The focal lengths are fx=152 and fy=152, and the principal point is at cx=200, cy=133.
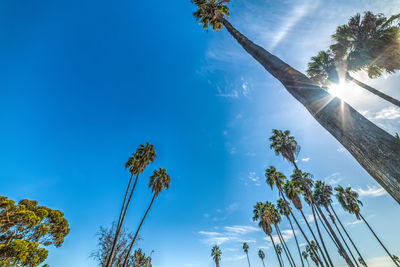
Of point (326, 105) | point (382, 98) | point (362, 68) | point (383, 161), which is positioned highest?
point (362, 68)

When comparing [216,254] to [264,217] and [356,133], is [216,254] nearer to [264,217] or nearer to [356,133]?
[264,217]

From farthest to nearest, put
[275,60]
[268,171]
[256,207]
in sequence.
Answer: [256,207]
[268,171]
[275,60]

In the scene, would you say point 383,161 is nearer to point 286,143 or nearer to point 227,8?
point 227,8

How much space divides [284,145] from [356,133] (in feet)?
79.0

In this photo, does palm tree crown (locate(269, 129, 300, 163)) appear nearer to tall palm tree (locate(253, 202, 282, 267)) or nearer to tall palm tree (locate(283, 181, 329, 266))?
tall palm tree (locate(283, 181, 329, 266))

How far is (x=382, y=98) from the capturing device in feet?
43.9

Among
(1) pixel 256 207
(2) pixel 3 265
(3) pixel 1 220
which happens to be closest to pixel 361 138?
(2) pixel 3 265

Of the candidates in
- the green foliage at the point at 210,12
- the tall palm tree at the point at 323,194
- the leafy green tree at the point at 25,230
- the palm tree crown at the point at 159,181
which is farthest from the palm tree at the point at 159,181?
the tall palm tree at the point at 323,194

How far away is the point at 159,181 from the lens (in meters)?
23.7

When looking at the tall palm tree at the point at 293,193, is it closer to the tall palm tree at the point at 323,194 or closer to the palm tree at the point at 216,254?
the tall palm tree at the point at 323,194

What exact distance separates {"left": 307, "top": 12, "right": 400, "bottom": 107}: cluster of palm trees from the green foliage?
34.6 ft

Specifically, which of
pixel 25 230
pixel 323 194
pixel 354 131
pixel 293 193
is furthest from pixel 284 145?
pixel 25 230

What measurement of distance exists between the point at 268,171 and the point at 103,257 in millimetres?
29392

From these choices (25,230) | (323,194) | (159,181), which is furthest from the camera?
(323,194)
